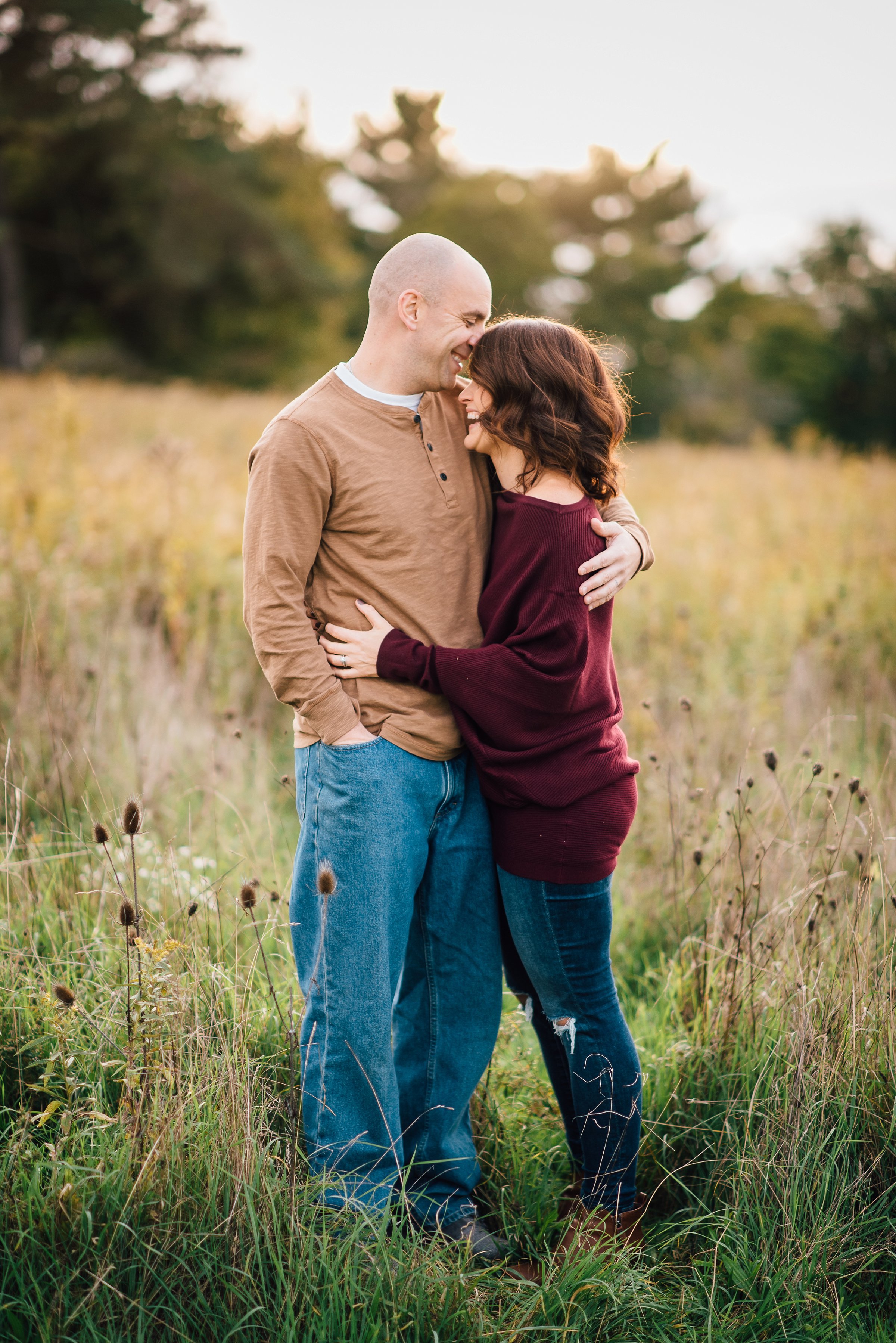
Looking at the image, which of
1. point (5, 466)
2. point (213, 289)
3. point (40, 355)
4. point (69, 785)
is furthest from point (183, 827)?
point (40, 355)

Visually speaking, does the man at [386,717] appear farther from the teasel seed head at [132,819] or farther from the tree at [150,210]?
the tree at [150,210]

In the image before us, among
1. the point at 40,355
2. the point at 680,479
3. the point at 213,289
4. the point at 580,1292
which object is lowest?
the point at 580,1292

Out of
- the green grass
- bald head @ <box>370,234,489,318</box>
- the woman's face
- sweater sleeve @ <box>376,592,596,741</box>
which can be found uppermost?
bald head @ <box>370,234,489,318</box>

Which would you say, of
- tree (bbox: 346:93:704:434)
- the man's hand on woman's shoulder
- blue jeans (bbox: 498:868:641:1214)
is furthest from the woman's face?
tree (bbox: 346:93:704:434)

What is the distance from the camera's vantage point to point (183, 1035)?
6.44 feet

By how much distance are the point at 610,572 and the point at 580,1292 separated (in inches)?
61.3

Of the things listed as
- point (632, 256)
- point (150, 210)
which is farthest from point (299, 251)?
point (632, 256)

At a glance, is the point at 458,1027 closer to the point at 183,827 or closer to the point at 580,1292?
the point at 580,1292

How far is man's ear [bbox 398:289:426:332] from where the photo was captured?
2.07 metres

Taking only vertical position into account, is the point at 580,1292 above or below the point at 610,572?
below

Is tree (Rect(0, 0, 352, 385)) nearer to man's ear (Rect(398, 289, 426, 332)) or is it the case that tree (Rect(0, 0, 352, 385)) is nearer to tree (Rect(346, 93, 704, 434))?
tree (Rect(346, 93, 704, 434))

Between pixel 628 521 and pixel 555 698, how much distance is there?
24.3 inches

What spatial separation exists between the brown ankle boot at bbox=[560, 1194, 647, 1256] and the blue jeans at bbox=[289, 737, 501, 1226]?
0.88 feet

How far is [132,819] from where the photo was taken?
1742 mm
